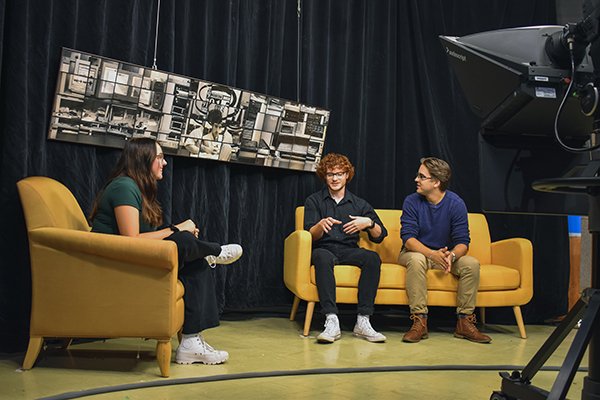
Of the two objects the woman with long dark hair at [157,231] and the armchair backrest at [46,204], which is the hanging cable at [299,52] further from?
the armchair backrest at [46,204]

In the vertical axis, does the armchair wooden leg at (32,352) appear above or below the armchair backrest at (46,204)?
below

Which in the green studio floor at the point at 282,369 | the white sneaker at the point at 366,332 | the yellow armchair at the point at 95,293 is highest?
the yellow armchair at the point at 95,293

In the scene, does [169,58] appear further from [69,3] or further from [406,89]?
[406,89]

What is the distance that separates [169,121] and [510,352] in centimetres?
224

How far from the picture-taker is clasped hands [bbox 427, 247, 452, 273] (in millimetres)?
4102

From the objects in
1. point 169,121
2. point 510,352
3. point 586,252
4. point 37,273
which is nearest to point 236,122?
point 169,121

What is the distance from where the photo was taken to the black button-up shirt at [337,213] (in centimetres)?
428

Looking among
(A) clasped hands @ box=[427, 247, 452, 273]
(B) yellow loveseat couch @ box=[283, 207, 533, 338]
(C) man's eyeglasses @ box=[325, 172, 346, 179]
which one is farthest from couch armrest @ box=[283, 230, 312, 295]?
(A) clasped hands @ box=[427, 247, 452, 273]

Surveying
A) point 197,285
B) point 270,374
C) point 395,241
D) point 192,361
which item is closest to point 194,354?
point 192,361

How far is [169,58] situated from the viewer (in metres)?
4.00

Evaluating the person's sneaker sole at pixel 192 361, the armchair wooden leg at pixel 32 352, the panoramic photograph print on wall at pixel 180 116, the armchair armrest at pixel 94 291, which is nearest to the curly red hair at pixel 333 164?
the panoramic photograph print on wall at pixel 180 116

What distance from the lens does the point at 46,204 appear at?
→ 2.96 m

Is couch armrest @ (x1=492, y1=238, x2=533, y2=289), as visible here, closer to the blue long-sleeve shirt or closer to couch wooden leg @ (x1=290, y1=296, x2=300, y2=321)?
the blue long-sleeve shirt

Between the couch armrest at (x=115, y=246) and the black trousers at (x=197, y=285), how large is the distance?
237 mm
